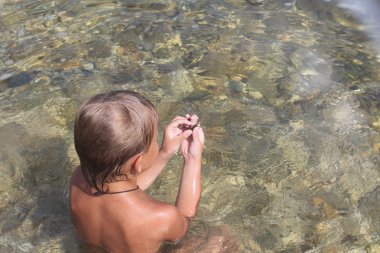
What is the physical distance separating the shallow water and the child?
35 cm

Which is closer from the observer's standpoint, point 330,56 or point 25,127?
point 25,127

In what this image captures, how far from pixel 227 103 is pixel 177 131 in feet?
4.23

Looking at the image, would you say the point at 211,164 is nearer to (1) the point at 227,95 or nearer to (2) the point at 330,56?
(1) the point at 227,95

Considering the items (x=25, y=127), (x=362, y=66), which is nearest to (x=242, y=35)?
(x=362, y=66)

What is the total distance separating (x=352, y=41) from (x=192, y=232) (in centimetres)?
281

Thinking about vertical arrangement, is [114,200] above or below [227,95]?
above

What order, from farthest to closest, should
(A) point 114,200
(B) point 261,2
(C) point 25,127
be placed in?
(B) point 261,2 → (C) point 25,127 → (A) point 114,200

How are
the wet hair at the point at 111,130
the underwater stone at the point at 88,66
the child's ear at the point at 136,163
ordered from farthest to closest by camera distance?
the underwater stone at the point at 88,66, the child's ear at the point at 136,163, the wet hair at the point at 111,130

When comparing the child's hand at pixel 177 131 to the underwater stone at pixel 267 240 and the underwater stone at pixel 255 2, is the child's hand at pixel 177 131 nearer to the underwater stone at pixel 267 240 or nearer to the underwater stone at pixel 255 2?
the underwater stone at pixel 267 240

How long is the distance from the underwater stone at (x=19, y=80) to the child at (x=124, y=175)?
188 centimetres

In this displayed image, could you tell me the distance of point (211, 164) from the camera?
3748 millimetres

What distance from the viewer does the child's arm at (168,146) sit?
122 inches

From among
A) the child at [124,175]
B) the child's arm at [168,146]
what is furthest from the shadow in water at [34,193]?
the child's arm at [168,146]

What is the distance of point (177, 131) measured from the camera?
312 centimetres
